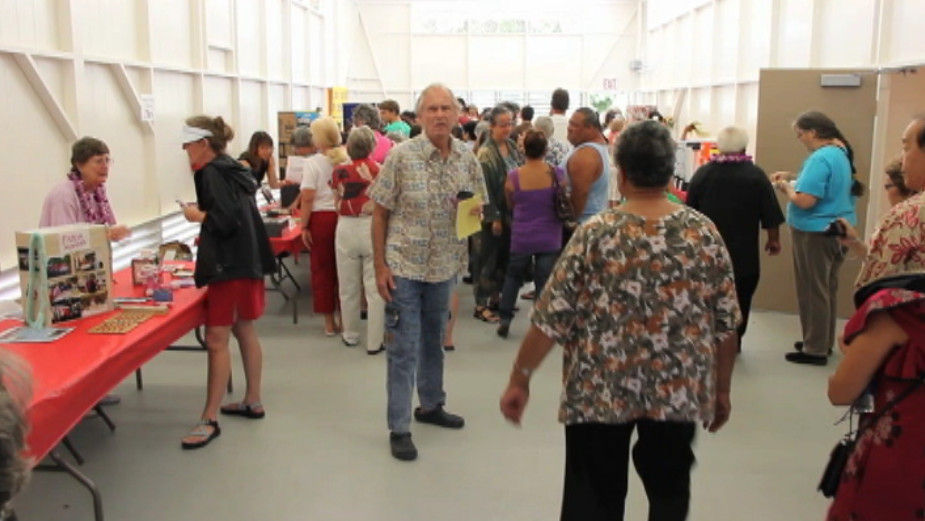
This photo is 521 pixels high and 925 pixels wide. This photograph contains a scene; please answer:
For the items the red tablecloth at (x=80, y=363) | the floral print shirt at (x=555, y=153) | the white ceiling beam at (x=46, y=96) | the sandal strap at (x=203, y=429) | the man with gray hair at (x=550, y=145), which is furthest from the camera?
the floral print shirt at (x=555, y=153)

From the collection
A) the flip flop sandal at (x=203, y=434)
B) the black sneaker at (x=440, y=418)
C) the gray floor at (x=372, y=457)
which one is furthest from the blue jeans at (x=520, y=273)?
the flip flop sandal at (x=203, y=434)

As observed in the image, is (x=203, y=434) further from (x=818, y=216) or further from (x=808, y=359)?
(x=818, y=216)

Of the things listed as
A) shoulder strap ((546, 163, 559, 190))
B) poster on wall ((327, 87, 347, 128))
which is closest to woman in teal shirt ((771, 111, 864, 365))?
shoulder strap ((546, 163, 559, 190))

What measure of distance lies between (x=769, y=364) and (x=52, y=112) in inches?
186

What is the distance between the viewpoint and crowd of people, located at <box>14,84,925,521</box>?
1921 millimetres

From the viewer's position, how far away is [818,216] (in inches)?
188

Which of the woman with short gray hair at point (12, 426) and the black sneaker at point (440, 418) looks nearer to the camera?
the woman with short gray hair at point (12, 426)

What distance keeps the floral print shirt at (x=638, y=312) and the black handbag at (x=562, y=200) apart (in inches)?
122

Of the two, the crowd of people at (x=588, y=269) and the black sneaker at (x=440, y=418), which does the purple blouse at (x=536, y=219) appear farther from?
the black sneaker at (x=440, y=418)

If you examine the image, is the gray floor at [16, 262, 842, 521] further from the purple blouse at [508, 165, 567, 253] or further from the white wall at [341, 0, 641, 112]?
the white wall at [341, 0, 641, 112]

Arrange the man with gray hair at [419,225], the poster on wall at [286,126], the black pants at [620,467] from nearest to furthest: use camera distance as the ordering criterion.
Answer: the black pants at [620,467], the man with gray hair at [419,225], the poster on wall at [286,126]

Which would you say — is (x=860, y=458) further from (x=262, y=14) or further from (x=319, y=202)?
(x=262, y=14)

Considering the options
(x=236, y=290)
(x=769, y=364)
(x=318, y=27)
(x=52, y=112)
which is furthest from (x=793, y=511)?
(x=318, y=27)

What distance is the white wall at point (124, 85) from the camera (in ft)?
14.7
